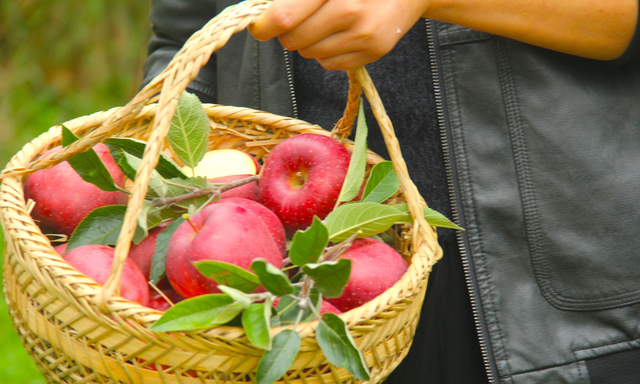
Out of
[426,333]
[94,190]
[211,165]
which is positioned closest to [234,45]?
[211,165]

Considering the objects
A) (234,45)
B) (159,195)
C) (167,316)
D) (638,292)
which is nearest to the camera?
(167,316)

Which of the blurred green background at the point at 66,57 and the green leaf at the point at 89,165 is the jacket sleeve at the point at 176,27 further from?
the blurred green background at the point at 66,57

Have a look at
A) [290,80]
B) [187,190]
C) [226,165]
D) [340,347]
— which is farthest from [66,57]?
[340,347]

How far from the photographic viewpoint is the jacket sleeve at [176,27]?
3.72 ft

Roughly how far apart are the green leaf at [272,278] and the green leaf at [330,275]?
0.03 m

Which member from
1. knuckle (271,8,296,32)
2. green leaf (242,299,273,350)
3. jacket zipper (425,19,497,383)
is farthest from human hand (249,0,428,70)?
green leaf (242,299,273,350)

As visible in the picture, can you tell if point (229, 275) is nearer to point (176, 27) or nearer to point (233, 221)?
point (233, 221)

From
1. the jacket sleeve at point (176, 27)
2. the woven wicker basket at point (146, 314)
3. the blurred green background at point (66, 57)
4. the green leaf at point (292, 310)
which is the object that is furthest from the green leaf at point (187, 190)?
the blurred green background at point (66, 57)

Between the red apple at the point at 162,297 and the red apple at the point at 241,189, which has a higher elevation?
the red apple at the point at 241,189

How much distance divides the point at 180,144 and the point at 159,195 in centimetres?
8

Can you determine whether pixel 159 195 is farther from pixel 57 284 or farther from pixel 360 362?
pixel 360 362

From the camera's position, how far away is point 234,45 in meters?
1.11

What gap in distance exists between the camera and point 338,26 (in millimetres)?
600

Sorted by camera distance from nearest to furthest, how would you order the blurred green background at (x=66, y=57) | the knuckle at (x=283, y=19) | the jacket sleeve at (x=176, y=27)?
the knuckle at (x=283, y=19) < the jacket sleeve at (x=176, y=27) < the blurred green background at (x=66, y=57)
